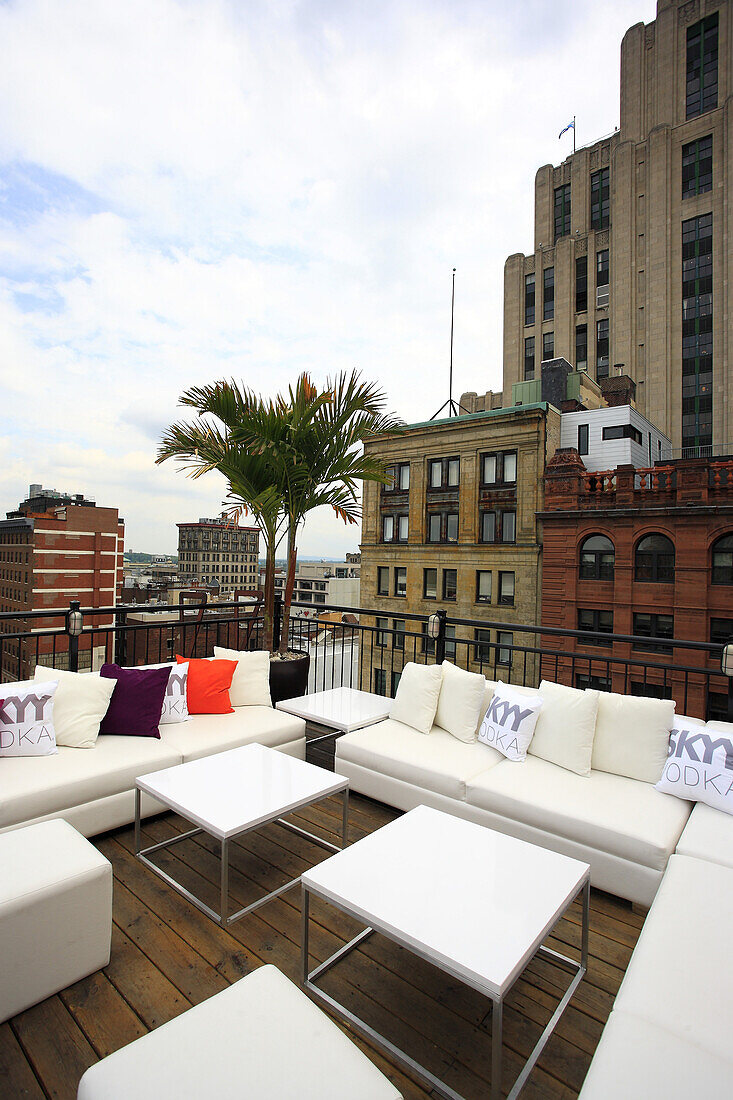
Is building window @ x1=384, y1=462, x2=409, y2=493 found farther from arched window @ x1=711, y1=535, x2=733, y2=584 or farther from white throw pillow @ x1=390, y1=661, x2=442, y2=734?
white throw pillow @ x1=390, y1=661, x2=442, y2=734

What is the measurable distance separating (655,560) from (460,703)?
58.8 feet

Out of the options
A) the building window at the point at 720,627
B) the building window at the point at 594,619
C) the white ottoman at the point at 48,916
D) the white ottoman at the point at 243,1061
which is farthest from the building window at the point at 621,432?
the white ottoman at the point at 243,1061

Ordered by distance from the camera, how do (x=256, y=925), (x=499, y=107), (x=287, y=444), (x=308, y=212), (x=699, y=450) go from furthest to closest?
(x=699, y=450)
(x=308, y=212)
(x=499, y=107)
(x=287, y=444)
(x=256, y=925)

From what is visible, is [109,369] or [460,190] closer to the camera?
[109,369]

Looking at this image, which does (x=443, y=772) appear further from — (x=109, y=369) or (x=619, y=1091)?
(x=109, y=369)

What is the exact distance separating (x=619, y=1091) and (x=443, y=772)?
1.60 meters

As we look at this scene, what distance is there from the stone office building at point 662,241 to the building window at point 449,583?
12.4 meters

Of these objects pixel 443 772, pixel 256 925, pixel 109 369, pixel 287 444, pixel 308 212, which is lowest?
pixel 256 925

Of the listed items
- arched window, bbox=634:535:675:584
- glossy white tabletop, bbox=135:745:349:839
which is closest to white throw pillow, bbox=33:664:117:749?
glossy white tabletop, bbox=135:745:349:839

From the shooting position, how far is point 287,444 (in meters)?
4.23

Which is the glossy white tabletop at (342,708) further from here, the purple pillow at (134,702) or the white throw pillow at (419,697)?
the purple pillow at (134,702)

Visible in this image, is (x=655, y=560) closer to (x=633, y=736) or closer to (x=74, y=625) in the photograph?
(x=633, y=736)

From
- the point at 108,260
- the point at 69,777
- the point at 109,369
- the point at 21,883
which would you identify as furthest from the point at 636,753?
the point at 109,369

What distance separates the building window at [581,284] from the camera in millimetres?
28578
